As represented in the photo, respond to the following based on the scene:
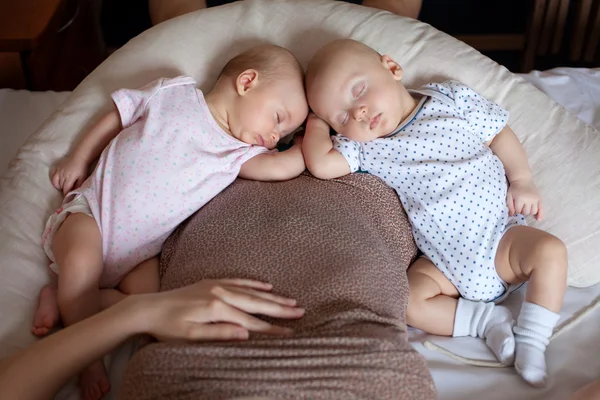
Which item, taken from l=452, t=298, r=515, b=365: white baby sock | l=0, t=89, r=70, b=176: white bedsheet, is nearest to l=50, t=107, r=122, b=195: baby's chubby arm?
l=0, t=89, r=70, b=176: white bedsheet

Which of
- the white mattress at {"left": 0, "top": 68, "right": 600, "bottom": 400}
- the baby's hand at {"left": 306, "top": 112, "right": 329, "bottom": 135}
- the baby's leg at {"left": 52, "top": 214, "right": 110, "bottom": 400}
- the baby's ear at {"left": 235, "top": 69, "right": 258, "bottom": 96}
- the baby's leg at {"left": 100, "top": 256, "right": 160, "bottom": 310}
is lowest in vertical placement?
the white mattress at {"left": 0, "top": 68, "right": 600, "bottom": 400}

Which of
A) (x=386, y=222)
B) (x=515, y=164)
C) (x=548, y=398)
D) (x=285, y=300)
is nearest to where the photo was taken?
(x=285, y=300)

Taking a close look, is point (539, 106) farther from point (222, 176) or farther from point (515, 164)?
point (222, 176)

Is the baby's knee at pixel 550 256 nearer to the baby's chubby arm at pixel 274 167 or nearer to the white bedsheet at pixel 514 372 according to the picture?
the white bedsheet at pixel 514 372

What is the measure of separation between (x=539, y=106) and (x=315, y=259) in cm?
67

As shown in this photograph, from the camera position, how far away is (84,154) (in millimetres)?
1221

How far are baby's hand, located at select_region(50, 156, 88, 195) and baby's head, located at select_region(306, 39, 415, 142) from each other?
457mm

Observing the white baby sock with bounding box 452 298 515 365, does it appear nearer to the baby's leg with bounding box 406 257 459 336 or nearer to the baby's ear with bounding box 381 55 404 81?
the baby's leg with bounding box 406 257 459 336

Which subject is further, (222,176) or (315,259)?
(222,176)

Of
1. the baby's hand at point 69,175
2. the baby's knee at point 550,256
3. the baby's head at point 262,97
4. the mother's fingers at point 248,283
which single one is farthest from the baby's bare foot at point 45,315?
the baby's knee at point 550,256

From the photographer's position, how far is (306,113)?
1247 mm

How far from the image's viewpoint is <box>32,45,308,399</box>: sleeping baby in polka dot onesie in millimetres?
1066

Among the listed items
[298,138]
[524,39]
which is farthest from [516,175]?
[524,39]

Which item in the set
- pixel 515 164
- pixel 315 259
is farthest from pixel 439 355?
pixel 515 164
